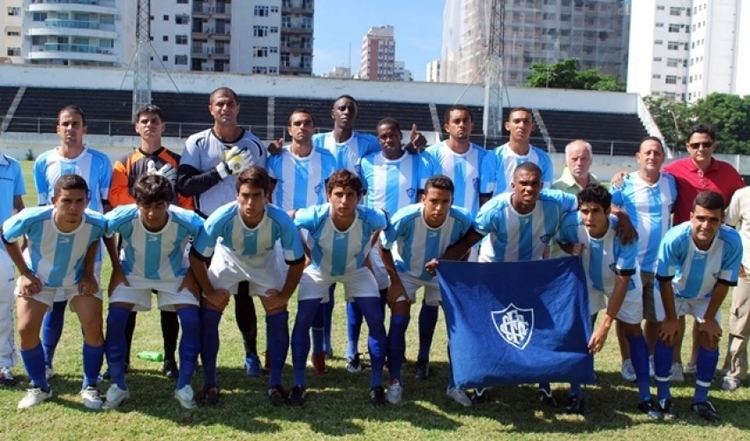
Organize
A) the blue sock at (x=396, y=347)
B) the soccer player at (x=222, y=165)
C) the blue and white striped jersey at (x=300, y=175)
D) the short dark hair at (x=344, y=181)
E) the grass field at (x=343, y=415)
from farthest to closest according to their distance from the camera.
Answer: the blue and white striped jersey at (x=300, y=175) → the soccer player at (x=222, y=165) → the blue sock at (x=396, y=347) → the short dark hair at (x=344, y=181) → the grass field at (x=343, y=415)

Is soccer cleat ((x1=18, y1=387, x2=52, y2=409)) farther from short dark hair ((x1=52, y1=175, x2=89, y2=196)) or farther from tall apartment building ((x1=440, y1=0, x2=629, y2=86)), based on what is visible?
tall apartment building ((x1=440, y1=0, x2=629, y2=86))

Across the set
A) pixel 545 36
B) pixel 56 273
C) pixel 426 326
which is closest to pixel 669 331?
Answer: pixel 426 326

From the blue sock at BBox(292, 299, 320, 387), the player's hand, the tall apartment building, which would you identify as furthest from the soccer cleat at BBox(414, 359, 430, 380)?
the tall apartment building

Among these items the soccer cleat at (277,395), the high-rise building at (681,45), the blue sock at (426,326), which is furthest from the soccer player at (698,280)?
the high-rise building at (681,45)

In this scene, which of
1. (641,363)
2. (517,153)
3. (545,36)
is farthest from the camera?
(545,36)

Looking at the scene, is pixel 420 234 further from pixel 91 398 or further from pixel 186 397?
pixel 91 398

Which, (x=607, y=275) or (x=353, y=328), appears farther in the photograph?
(x=353, y=328)

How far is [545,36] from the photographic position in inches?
2817

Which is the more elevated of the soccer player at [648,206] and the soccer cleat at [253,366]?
the soccer player at [648,206]

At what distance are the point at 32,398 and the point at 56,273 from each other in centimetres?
76

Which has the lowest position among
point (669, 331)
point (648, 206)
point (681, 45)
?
point (669, 331)

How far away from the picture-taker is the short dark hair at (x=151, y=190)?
176 inches

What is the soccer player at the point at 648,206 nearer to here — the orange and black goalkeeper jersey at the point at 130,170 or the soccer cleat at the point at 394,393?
the soccer cleat at the point at 394,393

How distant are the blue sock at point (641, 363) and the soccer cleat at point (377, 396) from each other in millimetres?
1608
